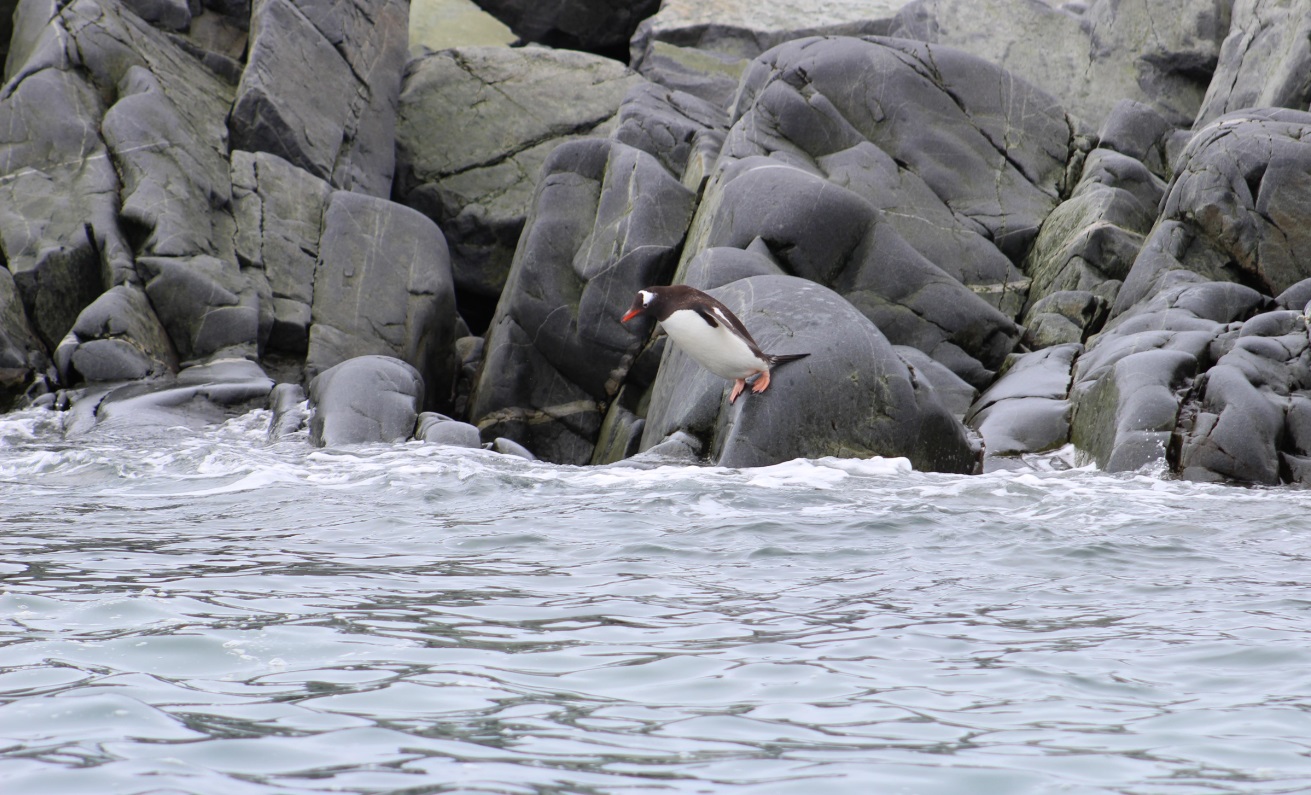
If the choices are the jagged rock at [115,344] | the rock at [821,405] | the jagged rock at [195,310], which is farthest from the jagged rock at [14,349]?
the rock at [821,405]

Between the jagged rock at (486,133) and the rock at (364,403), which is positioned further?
the jagged rock at (486,133)

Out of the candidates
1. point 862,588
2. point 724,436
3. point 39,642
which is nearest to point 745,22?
point 724,436

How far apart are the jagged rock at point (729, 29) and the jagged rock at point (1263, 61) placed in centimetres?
547

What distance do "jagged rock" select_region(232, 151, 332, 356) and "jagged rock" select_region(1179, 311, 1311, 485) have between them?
940 cm

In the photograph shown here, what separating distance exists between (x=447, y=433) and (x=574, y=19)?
14.3m

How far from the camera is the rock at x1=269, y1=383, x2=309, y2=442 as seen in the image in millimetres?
11070

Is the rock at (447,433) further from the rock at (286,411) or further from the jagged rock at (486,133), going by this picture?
the jagged rock at (486,133)

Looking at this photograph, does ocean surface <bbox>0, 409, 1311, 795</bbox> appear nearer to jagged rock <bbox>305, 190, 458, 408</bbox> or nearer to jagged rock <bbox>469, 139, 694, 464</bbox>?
jagged rock <bbox>469, 139, 694, 464</bbox>

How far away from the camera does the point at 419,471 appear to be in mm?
8516

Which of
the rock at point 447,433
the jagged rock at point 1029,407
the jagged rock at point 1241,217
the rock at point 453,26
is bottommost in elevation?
the rock at point 447,433

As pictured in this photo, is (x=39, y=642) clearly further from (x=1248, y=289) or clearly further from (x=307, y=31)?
(x=307, y=31)

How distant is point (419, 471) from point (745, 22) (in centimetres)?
1498

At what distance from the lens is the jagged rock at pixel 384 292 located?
46.5 ft

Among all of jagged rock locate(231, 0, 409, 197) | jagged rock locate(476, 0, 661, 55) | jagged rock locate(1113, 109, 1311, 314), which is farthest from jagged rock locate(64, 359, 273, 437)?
Answer: jagged rock locate(476, 0, 661, 55)
